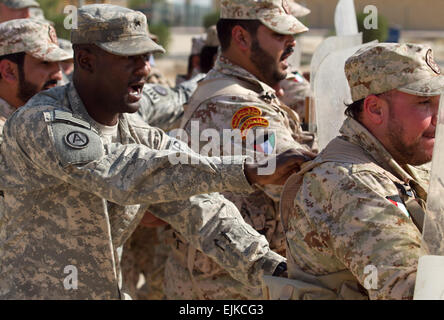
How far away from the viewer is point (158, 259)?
681 centimetres

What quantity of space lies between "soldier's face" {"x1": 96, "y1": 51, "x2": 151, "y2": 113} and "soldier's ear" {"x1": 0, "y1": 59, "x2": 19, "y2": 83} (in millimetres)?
1443

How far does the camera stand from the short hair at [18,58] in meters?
4.99

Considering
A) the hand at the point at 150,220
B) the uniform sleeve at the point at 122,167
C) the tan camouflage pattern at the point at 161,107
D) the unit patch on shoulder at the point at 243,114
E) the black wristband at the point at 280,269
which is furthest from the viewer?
the tan camouflage pattern at the point at 161,107

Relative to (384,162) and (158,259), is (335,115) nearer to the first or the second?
(384,162)

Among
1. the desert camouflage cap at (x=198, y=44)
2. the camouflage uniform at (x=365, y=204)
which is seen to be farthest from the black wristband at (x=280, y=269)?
the desert camouflage cap at (x=198, y=44)

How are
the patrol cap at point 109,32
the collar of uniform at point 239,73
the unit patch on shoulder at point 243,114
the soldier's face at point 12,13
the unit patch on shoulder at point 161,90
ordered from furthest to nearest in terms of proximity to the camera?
1. the soldier's face at point 12,13
2. the unit patch on shoulder at point 161,90
3. the collar of uniform at point 239,73
4. the unit patch on shoulder at point 243,114
5. the patrol cap at point 109,32

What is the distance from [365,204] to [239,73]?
222 cm

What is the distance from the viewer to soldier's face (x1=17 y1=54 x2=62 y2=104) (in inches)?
195

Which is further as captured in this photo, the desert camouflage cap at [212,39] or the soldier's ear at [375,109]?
the desert camouflage cap at [212,39]

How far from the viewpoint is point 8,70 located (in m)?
5.00

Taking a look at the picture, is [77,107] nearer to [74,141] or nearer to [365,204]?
[74,141]

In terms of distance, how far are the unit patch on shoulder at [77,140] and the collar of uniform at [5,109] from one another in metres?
1.48

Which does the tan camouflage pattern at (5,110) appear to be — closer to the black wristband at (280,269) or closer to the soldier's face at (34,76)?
the soldier's face at (34,76)
